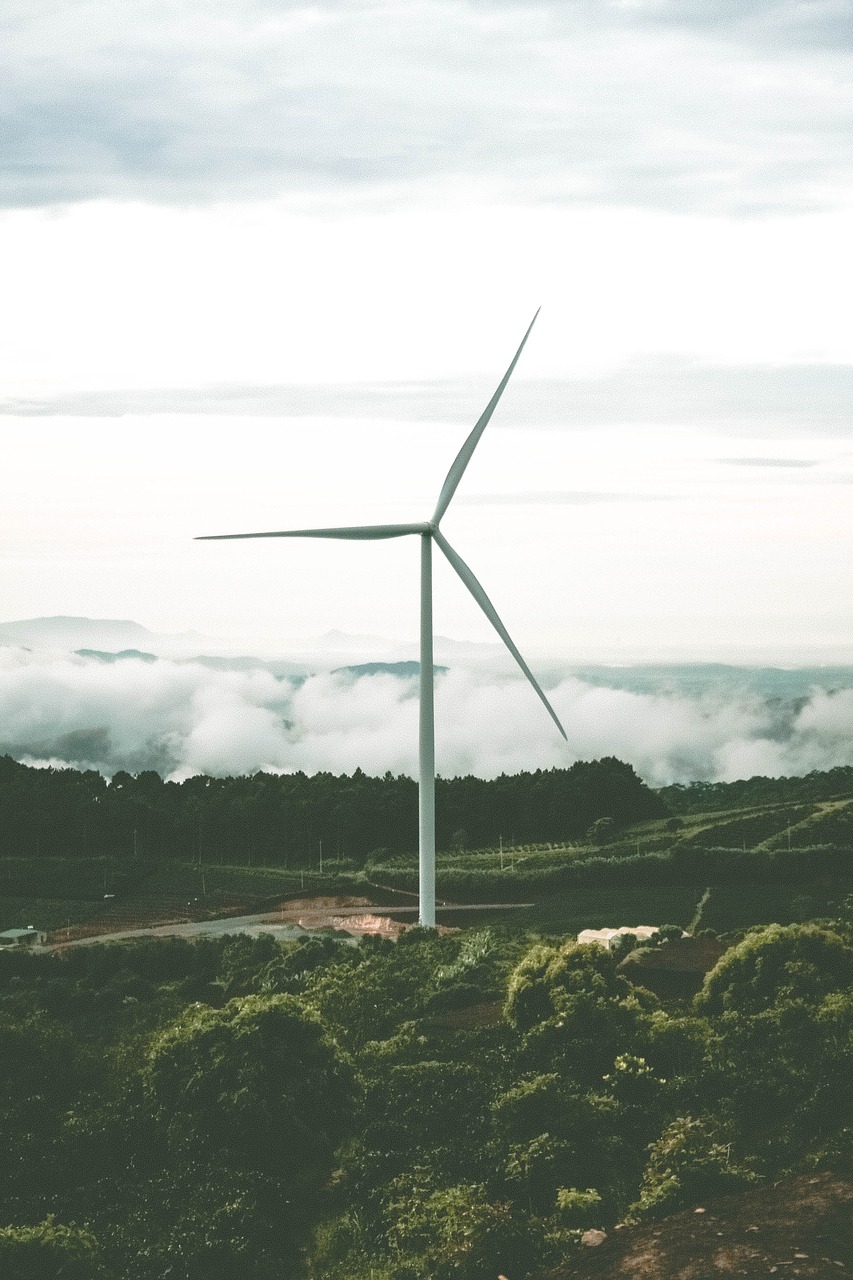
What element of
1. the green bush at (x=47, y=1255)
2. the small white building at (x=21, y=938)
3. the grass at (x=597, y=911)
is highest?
the grass at (x=597, y=911)

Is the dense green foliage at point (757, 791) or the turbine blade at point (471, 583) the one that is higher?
the turbine blade at point (471, 583)

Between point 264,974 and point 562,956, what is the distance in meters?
20.4

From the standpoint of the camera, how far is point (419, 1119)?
3428 cm

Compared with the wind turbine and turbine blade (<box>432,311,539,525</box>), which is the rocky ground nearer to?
the wind turbine

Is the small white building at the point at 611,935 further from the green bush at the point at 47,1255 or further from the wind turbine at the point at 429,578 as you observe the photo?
the green bush at the point at 47,1255

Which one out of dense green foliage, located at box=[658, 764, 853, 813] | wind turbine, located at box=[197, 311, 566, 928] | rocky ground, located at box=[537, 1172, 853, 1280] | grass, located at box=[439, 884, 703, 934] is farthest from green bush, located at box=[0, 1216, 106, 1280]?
dense green foliage, located at box=[658, 764, 853, 813]

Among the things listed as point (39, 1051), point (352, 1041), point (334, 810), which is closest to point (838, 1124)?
point (352, 1041)

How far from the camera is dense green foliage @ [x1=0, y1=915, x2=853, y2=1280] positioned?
2748cm

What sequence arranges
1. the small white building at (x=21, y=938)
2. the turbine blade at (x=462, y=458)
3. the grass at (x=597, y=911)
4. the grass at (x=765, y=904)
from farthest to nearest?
1. the small white building at (x=21, y=938)
2. the grass at (x=597, y=911)
3. the grass at (x=765, y=904)
4. the turbine blade at (x=462, y=458)

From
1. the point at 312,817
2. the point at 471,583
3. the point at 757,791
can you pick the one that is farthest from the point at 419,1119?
the point at 757,791

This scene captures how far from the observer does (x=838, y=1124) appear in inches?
1229

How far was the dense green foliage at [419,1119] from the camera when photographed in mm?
27484

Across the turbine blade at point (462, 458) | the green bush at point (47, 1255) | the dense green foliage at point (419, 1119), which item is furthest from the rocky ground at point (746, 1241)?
the turbine blade at point (462, 458)

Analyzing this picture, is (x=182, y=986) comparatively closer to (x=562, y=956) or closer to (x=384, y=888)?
(x=562, y=956)
